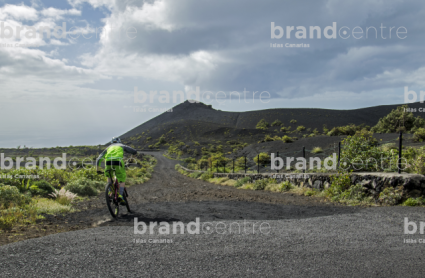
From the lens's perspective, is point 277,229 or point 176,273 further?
point 277,229

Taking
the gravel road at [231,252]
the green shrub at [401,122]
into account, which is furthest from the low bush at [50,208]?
the green shrub at [401,122]

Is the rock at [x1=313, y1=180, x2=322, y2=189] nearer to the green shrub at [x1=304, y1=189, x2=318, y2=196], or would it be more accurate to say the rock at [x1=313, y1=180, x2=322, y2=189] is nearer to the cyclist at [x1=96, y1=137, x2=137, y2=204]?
the green shrub at [x1=304, y1=189, x2=318, y2=196]

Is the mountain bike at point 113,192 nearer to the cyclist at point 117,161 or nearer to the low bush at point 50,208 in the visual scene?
the cyclist at point 117,161

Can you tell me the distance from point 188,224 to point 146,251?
6.11 feet

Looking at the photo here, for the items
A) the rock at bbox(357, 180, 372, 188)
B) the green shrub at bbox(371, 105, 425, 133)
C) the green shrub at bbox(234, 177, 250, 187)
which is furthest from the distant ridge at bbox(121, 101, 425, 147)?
the rock at bbox(357, 180, 372, 188)

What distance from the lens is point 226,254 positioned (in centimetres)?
387

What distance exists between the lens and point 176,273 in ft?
10.8

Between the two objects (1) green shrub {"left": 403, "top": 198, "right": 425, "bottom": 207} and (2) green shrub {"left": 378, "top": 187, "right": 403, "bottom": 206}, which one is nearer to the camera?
(1) green shrub {"left": 403, "top": 198, "right": 425, "bottom": 207}

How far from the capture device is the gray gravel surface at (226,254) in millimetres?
3354

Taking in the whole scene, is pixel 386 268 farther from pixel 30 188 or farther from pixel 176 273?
pixel 30 188

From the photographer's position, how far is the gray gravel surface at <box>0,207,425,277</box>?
3354 mm

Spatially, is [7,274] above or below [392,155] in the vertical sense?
below

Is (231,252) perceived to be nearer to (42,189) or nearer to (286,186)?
(42,189)

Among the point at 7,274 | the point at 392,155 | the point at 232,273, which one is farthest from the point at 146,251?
the point at 392,155
